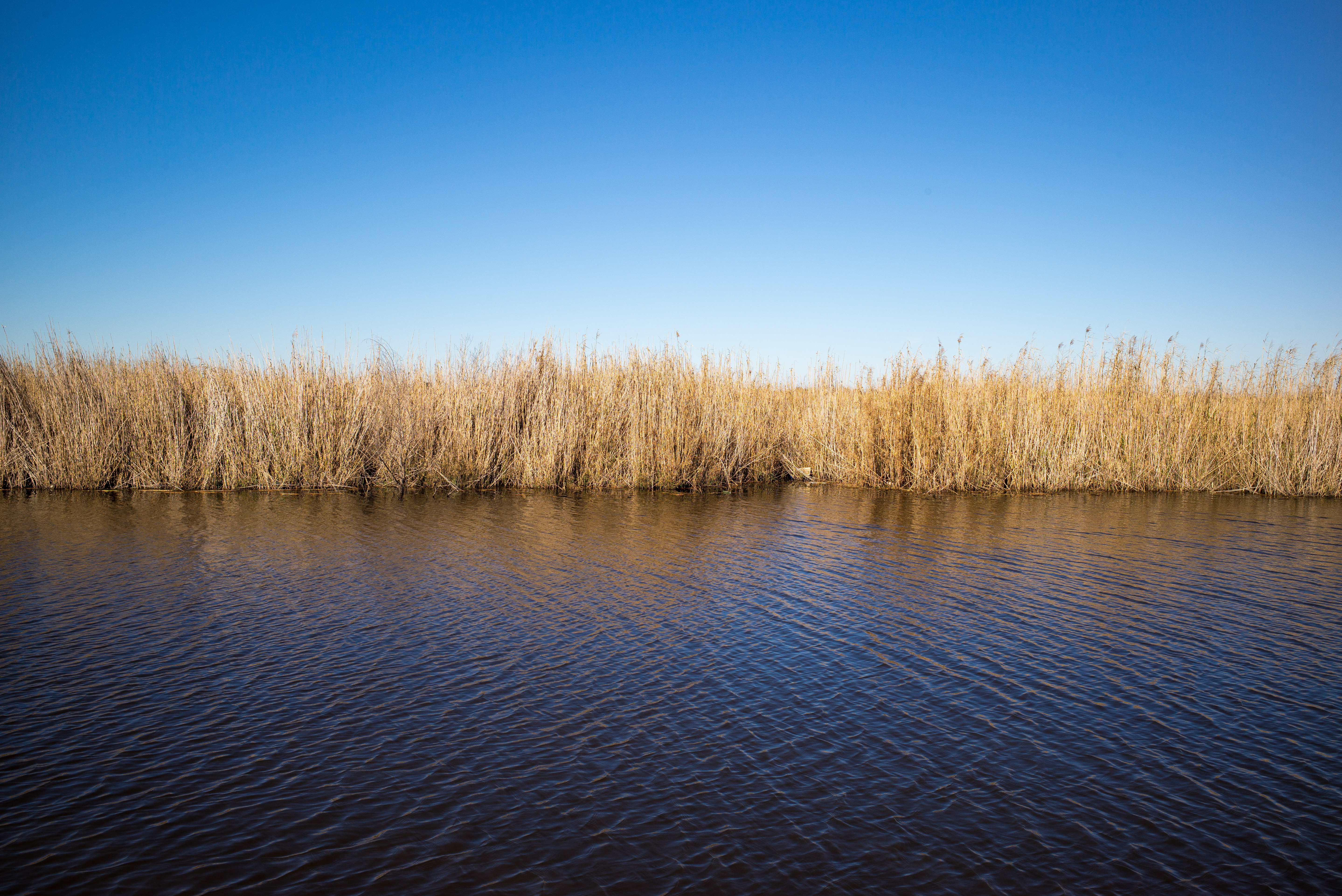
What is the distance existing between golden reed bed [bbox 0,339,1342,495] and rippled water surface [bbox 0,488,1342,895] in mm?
5963

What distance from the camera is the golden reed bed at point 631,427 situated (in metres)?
12.8

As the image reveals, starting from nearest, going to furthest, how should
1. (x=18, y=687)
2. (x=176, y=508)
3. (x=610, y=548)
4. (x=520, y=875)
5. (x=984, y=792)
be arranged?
1. (x=520, y=875)
2. (x=984, y=792)
3. (x=18, y=687)
4. (x=610, y=548)
5. (x=176, y=508)

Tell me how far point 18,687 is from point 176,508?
296 inches

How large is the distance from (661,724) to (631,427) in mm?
10451

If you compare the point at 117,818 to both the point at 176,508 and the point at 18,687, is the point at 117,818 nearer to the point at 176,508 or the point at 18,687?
the point at 18,687

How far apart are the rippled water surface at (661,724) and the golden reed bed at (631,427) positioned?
5.96 m

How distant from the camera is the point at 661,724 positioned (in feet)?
12.1

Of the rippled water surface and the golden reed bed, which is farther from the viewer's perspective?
the golden reed bed

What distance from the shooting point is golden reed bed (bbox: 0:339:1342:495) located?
1278cm

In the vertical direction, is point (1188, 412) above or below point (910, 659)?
above

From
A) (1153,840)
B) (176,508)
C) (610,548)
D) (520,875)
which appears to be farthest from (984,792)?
(176,508)

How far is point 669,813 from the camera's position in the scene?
9.58 feet

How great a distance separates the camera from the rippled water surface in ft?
8.64

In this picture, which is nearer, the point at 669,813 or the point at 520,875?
the point at 520,875
